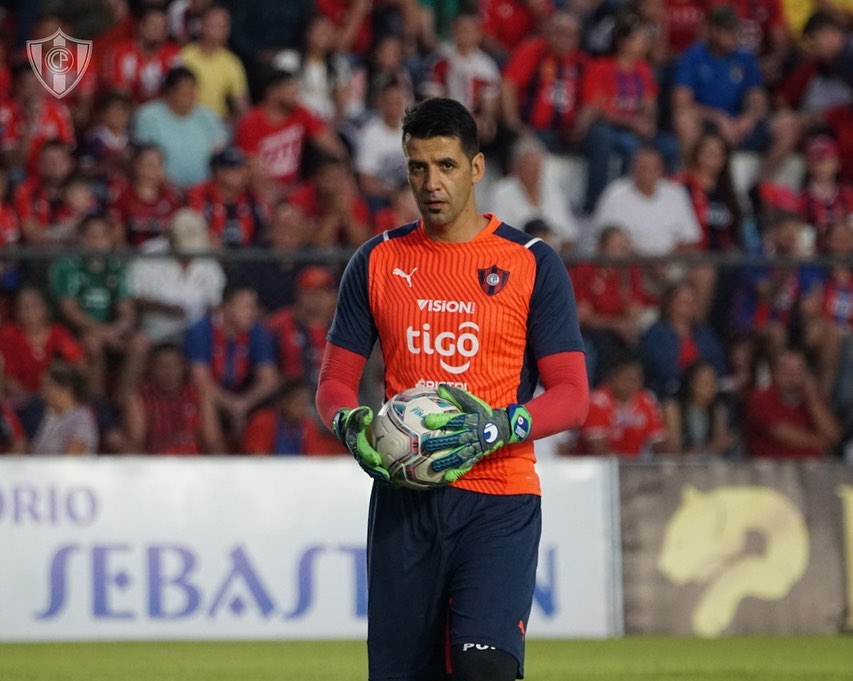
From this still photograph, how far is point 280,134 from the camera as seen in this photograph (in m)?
13.2

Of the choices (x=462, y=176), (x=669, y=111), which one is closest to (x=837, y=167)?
(x=669, y=111)

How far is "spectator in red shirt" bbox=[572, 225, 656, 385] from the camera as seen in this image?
1174cm

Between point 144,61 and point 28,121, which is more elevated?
point 144,61

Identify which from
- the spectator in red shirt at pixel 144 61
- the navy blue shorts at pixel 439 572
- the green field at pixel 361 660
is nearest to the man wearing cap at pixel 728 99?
the spectator in red shirt at pixel 144 61

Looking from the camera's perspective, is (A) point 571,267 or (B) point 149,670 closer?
(B) point 149,670

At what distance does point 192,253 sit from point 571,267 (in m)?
2.81

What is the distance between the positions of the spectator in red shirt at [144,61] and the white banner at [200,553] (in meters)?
3.87

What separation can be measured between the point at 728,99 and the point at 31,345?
23.1 feet

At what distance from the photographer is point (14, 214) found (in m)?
11.8

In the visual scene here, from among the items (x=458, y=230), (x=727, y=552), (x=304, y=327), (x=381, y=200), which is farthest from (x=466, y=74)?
(x=458, y=230)

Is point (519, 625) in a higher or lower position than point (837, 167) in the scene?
lower

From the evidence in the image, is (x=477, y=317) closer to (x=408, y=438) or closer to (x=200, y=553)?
(x=408, y=438)

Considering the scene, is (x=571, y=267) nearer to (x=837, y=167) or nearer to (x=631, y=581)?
(x=631, y=581)

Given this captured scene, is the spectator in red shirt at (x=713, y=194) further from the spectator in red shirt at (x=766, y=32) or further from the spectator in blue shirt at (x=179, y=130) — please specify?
the spectator in blue shirt at (x=179, y=130)
